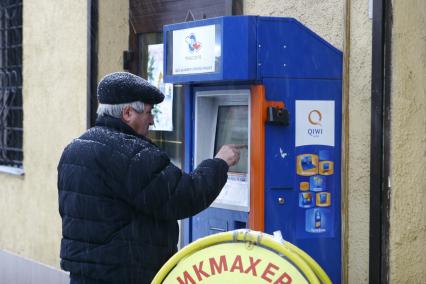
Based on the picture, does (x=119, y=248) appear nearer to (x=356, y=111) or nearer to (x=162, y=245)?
(x=162, y=245)

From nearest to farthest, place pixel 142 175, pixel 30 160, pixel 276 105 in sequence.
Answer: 1. pixel 142 175
2. pixel 276 105
3. pixel 30 160

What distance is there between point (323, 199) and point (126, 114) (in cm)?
125

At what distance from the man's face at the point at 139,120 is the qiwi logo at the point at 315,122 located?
94cm

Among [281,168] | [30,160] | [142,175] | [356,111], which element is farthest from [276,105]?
[30,160]

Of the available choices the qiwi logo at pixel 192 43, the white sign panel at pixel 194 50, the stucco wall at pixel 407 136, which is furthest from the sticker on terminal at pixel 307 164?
the qiwi logo at pixel 192 43

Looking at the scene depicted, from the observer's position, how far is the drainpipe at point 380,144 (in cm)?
384

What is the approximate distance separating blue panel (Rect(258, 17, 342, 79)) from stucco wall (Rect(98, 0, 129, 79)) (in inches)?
115

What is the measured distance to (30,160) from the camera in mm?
7383

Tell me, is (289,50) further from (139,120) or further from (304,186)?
(139,120)

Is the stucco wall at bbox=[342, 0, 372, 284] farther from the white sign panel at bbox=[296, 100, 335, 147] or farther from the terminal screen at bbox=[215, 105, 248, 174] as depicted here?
the terminal screen at bbox=[215, 105, 248, 174]

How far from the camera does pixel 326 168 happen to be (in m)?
3.97

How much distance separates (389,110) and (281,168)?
643 millimetres

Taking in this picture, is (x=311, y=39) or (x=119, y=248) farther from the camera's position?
(x=311, y=39)

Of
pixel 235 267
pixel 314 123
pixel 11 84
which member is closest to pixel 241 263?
pixel 235 267
